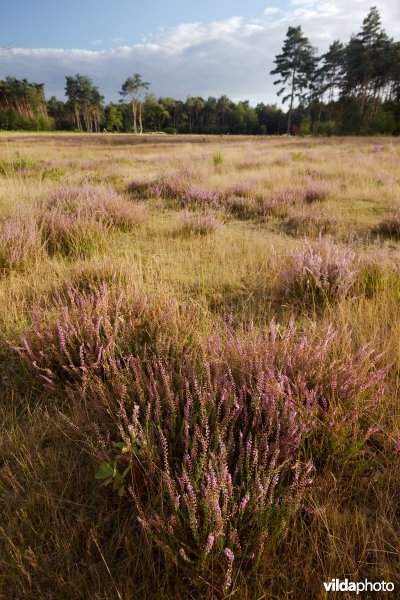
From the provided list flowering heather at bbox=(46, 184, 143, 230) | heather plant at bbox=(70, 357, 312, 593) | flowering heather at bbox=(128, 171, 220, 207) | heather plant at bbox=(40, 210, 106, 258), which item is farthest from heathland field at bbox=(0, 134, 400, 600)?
flowering heather at bbox=(128, 171, 220, 207)

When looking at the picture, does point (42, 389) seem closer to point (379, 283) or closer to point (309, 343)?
point (309, 343)

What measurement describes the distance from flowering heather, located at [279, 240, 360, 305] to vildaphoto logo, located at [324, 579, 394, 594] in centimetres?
204

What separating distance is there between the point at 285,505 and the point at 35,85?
11011 centimetres

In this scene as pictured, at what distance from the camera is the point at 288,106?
6122 cm

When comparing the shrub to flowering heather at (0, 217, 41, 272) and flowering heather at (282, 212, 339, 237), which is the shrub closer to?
flowering heather at (0, 217, 41, 272)

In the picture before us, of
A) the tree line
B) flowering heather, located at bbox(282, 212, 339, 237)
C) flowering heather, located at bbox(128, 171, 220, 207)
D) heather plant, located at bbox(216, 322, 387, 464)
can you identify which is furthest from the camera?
the tree line

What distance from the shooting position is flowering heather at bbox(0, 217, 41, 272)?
3.43m

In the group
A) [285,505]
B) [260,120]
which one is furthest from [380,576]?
[260,120]

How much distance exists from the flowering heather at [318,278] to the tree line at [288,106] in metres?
41.2

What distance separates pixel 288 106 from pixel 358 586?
72.2 metres

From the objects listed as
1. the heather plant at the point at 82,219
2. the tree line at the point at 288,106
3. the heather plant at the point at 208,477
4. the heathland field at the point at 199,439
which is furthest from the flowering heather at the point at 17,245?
the tree line at the point at 288,106

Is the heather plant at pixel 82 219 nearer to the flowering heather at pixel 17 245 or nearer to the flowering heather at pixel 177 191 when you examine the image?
the flowering heather at pixel 17 245

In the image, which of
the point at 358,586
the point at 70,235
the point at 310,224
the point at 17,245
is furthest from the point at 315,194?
the point at 358,586

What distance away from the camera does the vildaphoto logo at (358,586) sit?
1047mm
